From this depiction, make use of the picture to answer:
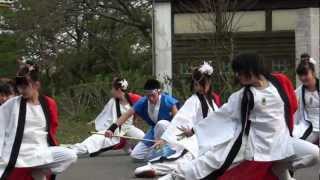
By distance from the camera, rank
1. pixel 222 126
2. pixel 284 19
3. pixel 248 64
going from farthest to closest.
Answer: pixel 284 19 < pixel 222 126 < pixel 248 64

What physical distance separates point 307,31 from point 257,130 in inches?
531

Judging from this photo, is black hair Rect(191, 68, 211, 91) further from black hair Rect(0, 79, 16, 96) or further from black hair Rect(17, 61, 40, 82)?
black hair Rect(0, 79, 16, 96)

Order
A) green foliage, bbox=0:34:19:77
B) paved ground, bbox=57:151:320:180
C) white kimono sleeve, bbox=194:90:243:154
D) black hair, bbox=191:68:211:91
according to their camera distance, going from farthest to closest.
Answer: green foliage, bbox=0:34:19:77, paved ground, bbox=57:151:320:180, black hair, bbox=191:68:211:91, white kimono sleeve, bbox=194:90:243:154

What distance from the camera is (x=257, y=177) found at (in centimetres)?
643

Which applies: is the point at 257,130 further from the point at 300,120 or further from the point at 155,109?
the point at 155,109

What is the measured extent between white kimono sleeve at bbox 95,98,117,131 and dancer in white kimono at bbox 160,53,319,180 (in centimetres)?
537

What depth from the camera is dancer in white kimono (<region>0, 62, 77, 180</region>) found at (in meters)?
7.00

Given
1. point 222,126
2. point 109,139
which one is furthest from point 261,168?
point 109,139

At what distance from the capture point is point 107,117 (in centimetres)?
1208

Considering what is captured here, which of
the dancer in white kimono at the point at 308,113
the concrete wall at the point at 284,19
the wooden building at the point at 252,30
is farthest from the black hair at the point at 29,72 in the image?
the concrete wall at the point at 284,19

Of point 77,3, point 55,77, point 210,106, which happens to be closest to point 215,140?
point 210,106

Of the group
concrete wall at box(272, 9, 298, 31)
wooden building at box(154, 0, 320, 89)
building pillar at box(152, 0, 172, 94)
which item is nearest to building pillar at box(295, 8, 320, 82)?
wooden building at box(154, 0, 320, 89)

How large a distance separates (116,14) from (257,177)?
1882 centimetres

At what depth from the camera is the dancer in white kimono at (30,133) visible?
23.0ft
